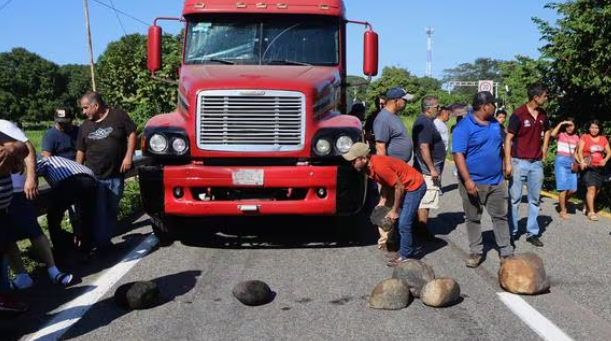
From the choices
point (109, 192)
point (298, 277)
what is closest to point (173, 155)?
point (109, 192)

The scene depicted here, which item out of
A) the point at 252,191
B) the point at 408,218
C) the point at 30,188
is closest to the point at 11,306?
the point at 30,188

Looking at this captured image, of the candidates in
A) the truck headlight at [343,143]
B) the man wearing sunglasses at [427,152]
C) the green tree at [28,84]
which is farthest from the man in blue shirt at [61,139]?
the green tree at [28,84]

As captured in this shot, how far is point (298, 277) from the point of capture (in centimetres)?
609

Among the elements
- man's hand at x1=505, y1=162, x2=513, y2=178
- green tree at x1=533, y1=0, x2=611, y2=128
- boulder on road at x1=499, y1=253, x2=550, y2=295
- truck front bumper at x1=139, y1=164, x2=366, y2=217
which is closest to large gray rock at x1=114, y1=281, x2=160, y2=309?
truck front bumper at x1=139, y1=164, x2=366, y2=217

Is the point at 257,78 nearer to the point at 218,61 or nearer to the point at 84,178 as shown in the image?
the point at 218,61

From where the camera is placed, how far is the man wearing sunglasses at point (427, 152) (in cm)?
763

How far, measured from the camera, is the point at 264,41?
26.0ft

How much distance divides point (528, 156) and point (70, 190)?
5.05 metres

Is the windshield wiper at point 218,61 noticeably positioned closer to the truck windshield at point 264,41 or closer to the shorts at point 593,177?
the truck windshield at point 264,41

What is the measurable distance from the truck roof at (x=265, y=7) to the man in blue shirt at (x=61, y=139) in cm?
192

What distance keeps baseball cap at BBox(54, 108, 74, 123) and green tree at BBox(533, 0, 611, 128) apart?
27.0 feet

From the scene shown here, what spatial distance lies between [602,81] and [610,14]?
3.65 feet

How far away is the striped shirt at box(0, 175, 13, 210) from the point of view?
192 inches

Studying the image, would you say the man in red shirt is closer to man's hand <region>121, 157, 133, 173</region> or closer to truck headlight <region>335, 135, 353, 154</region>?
truck headlight <region>335, 135, 353, 154</region>
